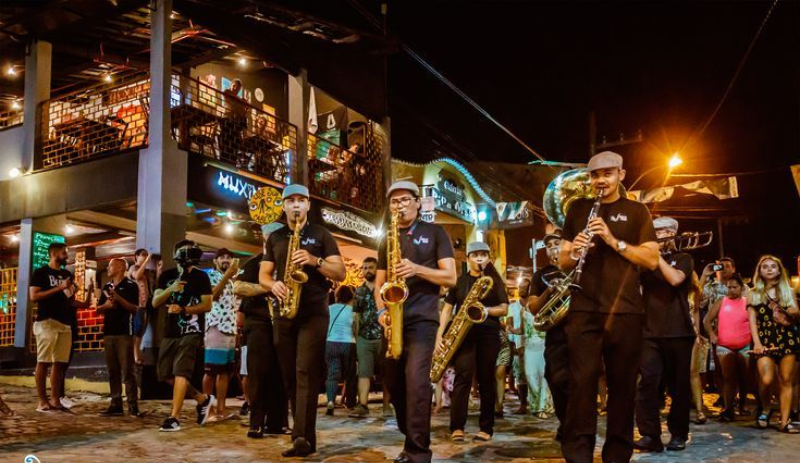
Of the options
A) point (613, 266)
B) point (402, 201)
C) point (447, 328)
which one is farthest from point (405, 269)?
point (447, 328)

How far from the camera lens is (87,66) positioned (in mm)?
17609

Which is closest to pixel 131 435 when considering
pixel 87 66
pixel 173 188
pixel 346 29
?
pixel 173 188

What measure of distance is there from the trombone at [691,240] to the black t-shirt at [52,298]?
789cm

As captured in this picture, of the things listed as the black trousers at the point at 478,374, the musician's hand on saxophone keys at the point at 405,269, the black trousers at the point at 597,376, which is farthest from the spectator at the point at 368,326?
the black trousers at the point at 597,376

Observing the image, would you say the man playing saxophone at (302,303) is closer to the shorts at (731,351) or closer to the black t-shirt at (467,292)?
the black t-shirt at (467,292)

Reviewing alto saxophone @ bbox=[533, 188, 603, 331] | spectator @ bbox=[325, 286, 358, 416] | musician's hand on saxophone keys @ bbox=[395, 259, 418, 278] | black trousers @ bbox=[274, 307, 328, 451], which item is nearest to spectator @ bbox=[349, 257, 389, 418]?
spectator @ bbox=[325, 286, 358, 416]

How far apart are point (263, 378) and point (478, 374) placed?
8.58 ft

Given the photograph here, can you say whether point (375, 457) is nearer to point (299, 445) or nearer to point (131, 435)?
point (299, 445)

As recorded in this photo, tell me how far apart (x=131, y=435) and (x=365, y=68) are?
1626cm

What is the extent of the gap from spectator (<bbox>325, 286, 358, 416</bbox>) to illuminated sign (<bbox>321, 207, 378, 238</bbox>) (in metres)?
7.68

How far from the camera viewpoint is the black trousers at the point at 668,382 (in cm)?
697

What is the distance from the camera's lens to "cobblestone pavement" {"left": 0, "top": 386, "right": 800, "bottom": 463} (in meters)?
6.46

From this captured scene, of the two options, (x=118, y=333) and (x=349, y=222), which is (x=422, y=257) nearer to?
(x=118, y=333)

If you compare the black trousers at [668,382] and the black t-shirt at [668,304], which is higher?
the black t-shirt at [668,304]
